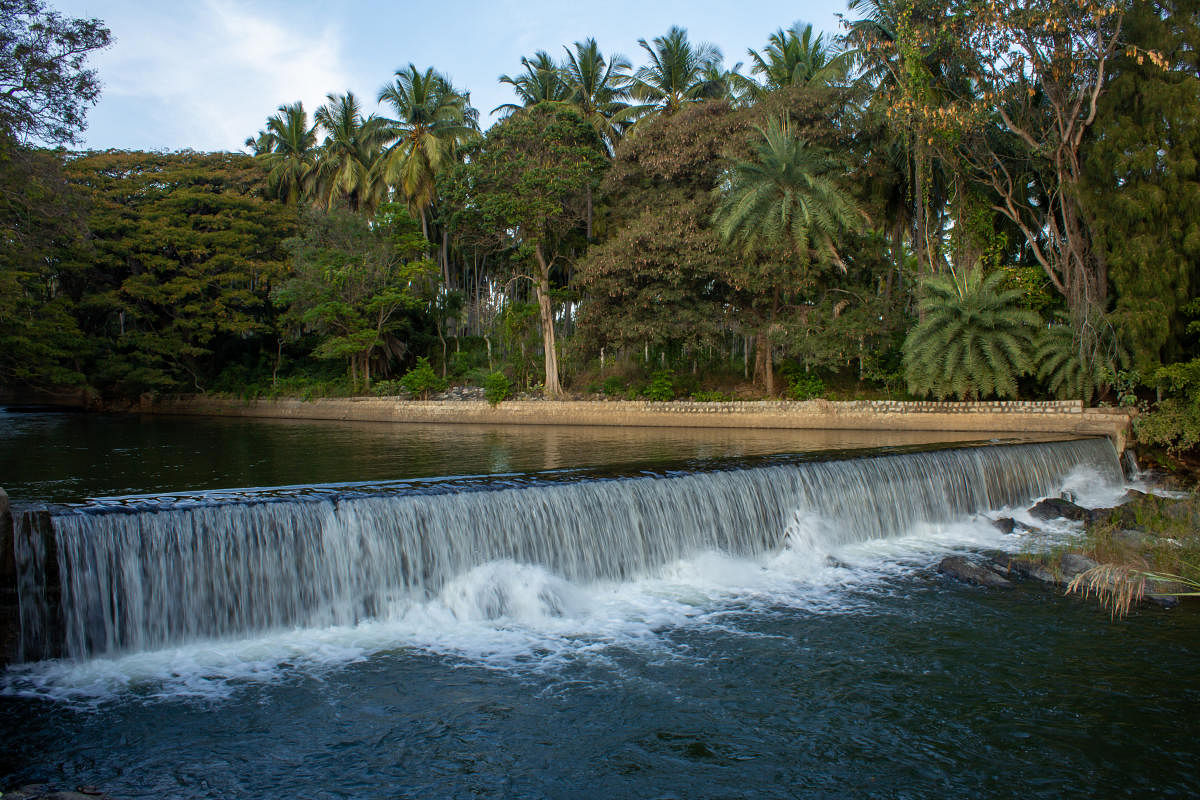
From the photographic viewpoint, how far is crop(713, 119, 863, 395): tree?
891 inches

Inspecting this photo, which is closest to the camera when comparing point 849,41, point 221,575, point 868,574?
point 221,575

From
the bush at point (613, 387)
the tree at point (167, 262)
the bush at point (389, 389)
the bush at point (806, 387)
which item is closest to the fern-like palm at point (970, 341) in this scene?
the bush at point (806, 387)

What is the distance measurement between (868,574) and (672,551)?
239 cm

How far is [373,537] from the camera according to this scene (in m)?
8.37

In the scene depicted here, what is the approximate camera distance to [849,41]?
23.0 m

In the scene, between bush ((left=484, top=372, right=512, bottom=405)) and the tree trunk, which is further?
the tree trunk

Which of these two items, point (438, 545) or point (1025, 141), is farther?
point (1025, 141)

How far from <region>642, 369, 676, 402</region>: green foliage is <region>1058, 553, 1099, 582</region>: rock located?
54.5 feet

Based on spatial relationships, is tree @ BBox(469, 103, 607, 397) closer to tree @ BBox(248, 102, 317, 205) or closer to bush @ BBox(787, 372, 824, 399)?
bush @ BBox(787, 372, 824, 399)

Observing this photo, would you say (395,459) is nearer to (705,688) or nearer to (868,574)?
(868,574)

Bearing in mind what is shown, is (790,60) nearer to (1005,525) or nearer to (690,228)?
(690,228)

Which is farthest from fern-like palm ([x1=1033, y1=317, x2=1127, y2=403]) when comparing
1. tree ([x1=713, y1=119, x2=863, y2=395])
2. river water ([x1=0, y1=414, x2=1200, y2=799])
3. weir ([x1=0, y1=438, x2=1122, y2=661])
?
river water ([x1=0, y1=414, x2=1200, y2=799])

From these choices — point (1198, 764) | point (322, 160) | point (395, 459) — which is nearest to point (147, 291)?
point (322, 160)

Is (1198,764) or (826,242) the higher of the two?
(826,242)
